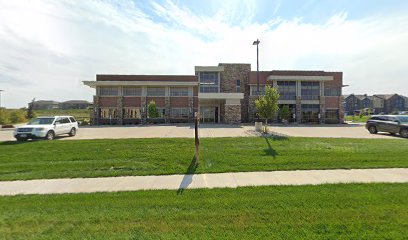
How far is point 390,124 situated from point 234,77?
904 inches

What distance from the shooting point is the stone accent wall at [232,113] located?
3100 cm

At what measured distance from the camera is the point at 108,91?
1340 inches

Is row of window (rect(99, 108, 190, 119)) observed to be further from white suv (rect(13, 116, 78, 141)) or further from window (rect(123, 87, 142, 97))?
white suv (rect(13, 116, 78, 141))

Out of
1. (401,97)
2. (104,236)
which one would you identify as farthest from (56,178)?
(401,97)

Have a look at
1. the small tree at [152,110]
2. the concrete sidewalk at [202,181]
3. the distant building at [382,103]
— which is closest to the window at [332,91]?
the small tree at [152,110]

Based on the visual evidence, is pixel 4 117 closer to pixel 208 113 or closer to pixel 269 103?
pixel 208 113

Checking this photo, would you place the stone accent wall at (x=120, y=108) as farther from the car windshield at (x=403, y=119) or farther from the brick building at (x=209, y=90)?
the car windshield at (x=403, y=119)

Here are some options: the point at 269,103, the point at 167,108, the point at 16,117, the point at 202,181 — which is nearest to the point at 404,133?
the point at 269,103

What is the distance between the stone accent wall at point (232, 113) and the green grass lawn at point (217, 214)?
25438mm

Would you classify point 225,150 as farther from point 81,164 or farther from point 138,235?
point 138,235

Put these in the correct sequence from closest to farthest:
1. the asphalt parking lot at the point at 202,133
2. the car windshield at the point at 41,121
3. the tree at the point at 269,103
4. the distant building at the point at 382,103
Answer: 1. the car windshield at the point at 41,121
2. the asphalt parking lot at the point at 202,133
3. the tree at the point at 269,103
4. the distant building at the point at 382,103

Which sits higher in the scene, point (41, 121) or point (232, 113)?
point (232, 113)

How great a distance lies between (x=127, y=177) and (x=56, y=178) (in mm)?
2244

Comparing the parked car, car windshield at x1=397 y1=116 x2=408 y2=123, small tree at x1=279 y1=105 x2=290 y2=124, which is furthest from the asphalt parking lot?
small tree at x1=279 y1=105 x2=290 y2=124
